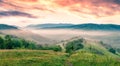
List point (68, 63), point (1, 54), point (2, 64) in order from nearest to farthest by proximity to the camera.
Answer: point (2, 64)
point (68, 63)
point (1, 54)

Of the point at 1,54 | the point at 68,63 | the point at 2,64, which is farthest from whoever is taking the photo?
the point at 1,54

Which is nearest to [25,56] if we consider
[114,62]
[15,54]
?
[15,54]

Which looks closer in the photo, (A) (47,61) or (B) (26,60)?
(B) (26,60)

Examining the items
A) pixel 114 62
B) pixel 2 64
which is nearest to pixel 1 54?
pixel 2 64

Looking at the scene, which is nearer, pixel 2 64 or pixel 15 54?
pixel 2 64

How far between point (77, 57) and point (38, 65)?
34371mm

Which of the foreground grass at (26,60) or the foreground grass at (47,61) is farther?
the foreground grass at (47,61)

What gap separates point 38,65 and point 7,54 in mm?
30649

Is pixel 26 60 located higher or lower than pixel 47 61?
higher

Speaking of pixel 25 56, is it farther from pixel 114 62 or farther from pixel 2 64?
pixel 114 62

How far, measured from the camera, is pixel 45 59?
617 ft

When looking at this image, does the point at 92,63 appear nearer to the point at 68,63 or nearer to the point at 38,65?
the point at 68,63

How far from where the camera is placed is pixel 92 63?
18975cm

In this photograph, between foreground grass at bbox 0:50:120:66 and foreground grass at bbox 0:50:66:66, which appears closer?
foreground grass at bbox 0:50:66:66
